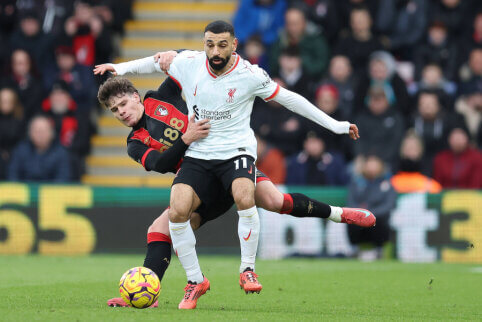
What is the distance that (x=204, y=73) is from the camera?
825cm

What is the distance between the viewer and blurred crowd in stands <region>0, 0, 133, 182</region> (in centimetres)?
1524

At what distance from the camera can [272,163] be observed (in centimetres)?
1468

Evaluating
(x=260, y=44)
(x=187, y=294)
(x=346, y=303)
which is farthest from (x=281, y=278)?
(x=260, y=44)

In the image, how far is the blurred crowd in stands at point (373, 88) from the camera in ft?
47.5

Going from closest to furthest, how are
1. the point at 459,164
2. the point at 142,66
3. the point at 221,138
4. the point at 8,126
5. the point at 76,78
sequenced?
the point at 221,138 → the point at 142,66 → the point at 459,164 → the point at 8,126 → the point at 76,78

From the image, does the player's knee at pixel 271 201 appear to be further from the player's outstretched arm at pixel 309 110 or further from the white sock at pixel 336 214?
the player's outstretched arm at pixel 309 110

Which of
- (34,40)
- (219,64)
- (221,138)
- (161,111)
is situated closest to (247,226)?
(221,138)

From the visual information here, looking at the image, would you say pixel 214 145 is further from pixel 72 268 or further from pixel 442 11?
pixel 442 11

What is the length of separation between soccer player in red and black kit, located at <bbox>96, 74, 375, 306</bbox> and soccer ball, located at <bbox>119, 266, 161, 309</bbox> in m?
0.30

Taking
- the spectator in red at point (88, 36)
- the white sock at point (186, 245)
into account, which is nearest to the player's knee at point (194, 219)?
the white sock at point (186, 245)

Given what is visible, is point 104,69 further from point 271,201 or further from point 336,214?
point 336,214

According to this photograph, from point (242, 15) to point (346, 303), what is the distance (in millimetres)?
8645

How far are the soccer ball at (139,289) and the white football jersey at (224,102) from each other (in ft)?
3.74

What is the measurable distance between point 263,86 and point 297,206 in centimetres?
110
